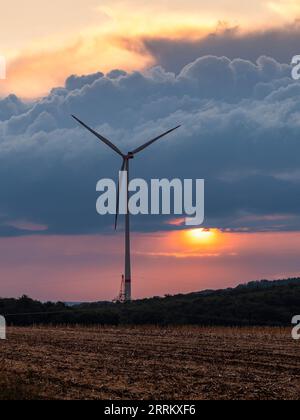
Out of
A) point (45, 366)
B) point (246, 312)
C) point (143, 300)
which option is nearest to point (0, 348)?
point (45, 366)

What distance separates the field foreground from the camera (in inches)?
1119

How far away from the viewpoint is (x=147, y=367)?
113 feet

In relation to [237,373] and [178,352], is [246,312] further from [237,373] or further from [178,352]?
[237,373]

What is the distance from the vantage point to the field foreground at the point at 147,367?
93.2 ft

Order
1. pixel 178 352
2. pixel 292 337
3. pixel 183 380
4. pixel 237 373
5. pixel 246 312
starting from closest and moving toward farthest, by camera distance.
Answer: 1. pixel 183 380
2. pixel 237 373
3. pixel 178 352
4. pixel 292 337
5. pixel 246 312

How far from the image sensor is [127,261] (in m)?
92.9

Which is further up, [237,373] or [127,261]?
[127,261]

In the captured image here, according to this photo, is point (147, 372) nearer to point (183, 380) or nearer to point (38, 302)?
point (183, 380)

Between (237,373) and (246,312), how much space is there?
53.6m
